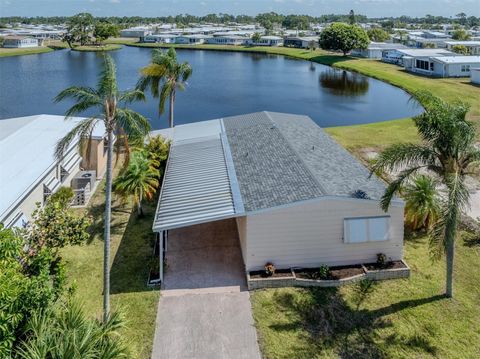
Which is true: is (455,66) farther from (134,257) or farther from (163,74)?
(134,257)

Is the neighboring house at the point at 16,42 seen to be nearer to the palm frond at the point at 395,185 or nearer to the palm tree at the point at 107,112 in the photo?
the palm tree at the point at 107,112

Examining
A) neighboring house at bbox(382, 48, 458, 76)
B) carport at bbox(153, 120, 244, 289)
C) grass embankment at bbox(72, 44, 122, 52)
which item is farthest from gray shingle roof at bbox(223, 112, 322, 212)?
grass embankment at bbox(72, 44, 122, 52)

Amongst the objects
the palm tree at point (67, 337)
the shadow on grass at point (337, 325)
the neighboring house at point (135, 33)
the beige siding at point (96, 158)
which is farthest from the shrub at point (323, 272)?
the neighboring house at point (135, 33)

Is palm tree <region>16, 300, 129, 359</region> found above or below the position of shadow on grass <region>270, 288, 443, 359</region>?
above

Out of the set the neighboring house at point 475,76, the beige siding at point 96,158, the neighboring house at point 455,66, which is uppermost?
the neighboring house at point 455,66

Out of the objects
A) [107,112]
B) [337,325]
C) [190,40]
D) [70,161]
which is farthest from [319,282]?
[190,40]

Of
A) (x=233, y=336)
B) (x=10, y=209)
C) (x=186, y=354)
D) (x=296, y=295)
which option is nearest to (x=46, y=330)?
(x=186, y=354)

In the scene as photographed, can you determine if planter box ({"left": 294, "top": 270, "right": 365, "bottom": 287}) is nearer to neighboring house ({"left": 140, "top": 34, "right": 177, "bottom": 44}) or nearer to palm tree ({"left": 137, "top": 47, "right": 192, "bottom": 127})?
palm tree ({"left": 137, "top": 47, "right": 192, "bottom": 127})
